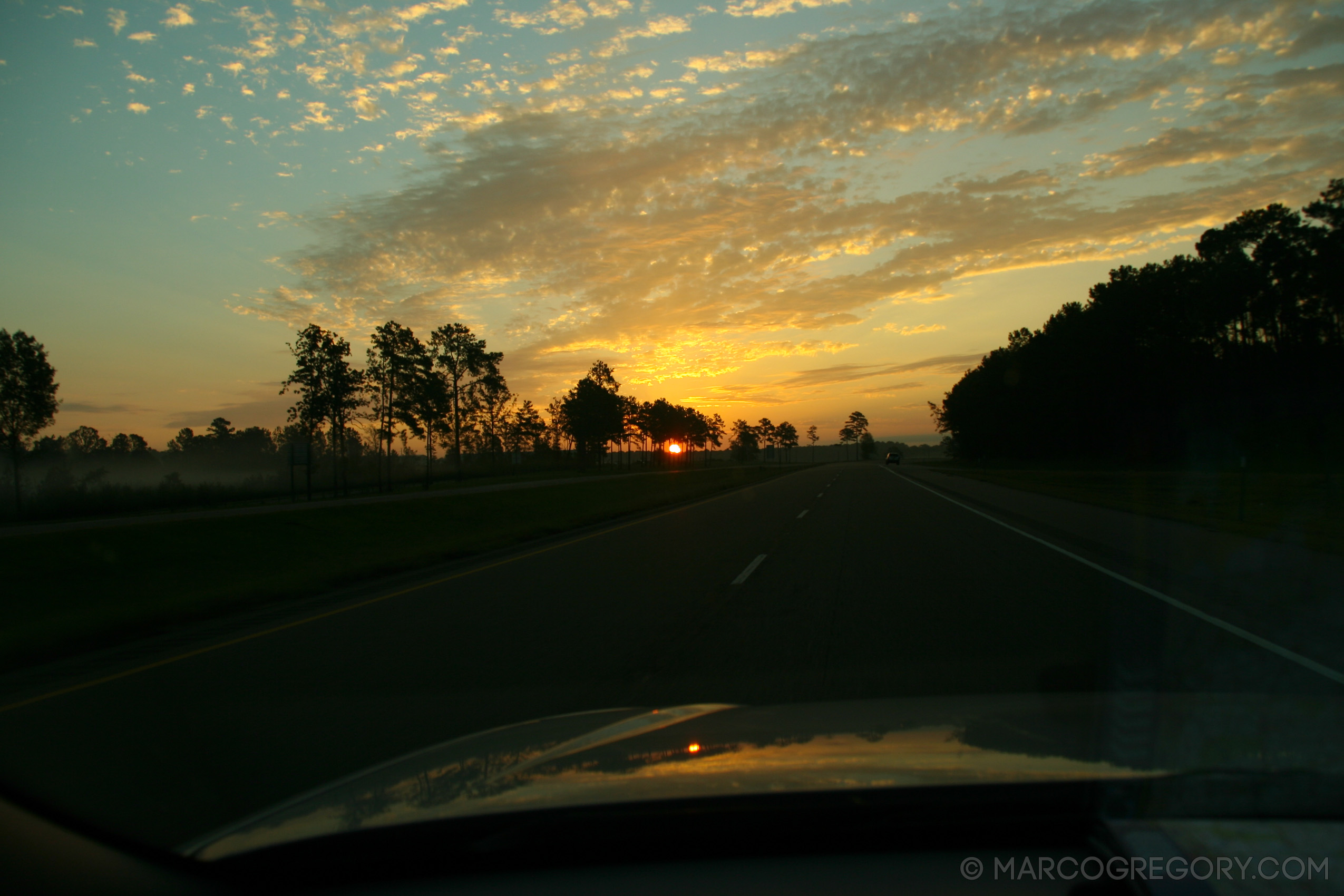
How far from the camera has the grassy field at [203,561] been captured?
8.76 meters

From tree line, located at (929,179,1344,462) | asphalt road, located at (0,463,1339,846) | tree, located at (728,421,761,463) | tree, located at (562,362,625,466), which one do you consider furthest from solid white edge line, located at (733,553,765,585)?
tree, located at (728,421,761,463)

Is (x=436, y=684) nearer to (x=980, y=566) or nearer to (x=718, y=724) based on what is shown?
(x=718, y=724)

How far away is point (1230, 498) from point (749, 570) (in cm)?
2282

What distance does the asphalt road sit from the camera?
13.6ft

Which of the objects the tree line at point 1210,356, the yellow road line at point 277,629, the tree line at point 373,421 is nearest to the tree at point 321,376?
the tree line at point 373,421

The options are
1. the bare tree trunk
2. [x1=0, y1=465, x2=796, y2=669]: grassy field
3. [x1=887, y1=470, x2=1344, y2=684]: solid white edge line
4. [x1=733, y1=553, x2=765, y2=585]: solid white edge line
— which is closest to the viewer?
[x1=887, y1=470, x2=1344, y2=684]: solid white edge line

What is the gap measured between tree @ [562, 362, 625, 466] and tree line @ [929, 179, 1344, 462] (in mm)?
50155

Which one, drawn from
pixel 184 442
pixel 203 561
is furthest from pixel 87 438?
pixel 203 561

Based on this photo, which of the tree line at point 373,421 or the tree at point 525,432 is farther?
the tree at point 525,432

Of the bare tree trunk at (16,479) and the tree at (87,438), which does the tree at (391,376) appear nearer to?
the bare tree trunk at (16,479)

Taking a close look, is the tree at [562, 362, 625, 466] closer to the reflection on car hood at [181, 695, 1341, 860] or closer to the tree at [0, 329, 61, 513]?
the tree at [0, 329, 61, 513]

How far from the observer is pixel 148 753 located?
436 cm

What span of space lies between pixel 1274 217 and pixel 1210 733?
8005 cm

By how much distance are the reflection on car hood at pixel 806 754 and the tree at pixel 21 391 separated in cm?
4969
